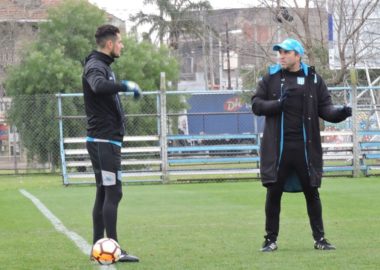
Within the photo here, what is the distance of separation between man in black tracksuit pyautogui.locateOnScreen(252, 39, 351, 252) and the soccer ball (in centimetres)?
156

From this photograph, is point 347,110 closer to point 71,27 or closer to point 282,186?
point 282,186

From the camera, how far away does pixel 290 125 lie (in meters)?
7.99

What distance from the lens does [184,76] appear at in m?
82.3

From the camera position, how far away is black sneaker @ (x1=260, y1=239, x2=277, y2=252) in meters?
8.01

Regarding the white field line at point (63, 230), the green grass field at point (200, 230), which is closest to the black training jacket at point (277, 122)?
the green grass field at point (200, 230)

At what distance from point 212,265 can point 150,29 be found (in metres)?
57.6

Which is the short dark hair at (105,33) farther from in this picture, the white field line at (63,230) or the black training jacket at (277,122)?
the white field line at (63,230)

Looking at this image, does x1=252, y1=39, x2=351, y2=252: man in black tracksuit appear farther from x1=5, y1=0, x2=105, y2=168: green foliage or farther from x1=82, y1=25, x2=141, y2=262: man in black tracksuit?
x1=5, y1=0, x2=105, y2=168: green foliage

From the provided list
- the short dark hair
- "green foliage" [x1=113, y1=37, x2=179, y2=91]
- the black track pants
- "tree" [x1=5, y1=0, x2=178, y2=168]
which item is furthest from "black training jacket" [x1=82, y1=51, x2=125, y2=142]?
"green foliage" [x1=113, y1=37, x2=179, y2=91]

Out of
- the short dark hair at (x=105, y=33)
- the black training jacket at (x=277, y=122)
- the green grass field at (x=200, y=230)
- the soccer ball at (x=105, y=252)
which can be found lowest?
the green grass field at (x=200, y=230)

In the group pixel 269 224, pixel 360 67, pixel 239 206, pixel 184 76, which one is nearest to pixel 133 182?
pixel 239 206

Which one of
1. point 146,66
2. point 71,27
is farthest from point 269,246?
point 71,27

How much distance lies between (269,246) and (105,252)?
1.72 m

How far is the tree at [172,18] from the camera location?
62.3 metres
